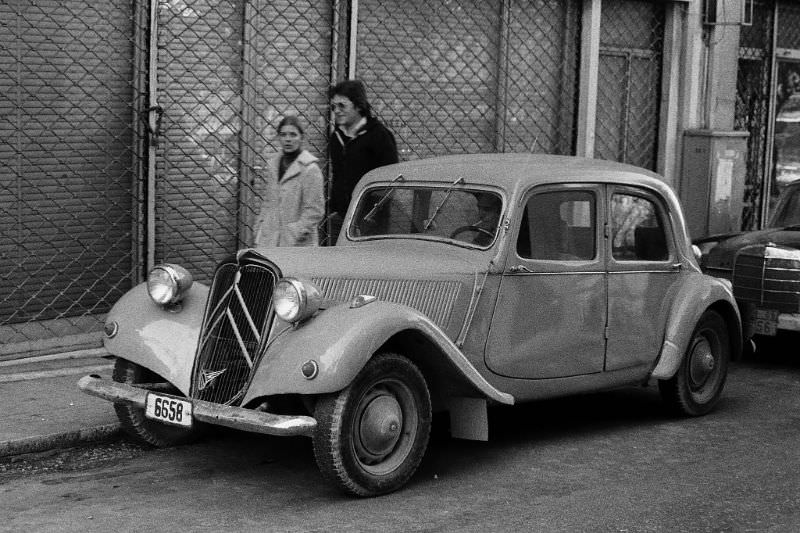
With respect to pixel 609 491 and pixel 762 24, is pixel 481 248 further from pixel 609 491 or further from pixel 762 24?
pixel 762 24

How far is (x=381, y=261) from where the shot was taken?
677 cm

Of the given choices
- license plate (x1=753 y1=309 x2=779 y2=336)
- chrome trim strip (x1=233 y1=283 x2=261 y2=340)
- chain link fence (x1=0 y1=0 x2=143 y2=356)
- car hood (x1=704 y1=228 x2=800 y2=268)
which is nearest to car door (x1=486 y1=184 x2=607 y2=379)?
chrome trim strip (x1=233 y1=283 x2=261 y2=340)

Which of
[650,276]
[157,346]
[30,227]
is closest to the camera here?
[157,346]

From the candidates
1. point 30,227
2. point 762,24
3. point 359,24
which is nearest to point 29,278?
point 30,227

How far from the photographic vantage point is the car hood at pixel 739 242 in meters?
10.2

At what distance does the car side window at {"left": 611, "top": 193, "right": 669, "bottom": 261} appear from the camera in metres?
7.57

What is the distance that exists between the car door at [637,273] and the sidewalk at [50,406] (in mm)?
2883

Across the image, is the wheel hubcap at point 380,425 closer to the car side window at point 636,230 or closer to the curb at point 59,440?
the curb at point 59,440

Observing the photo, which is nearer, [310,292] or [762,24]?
[310,292]

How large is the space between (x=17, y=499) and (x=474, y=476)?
7.19 ft

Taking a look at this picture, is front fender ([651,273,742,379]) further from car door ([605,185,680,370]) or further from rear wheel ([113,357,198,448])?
rear wheel ([113,357,198,448])

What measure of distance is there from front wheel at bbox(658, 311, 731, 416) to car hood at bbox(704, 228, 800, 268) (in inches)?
85.2

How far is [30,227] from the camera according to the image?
9.17 metres

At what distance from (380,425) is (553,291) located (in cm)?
149
